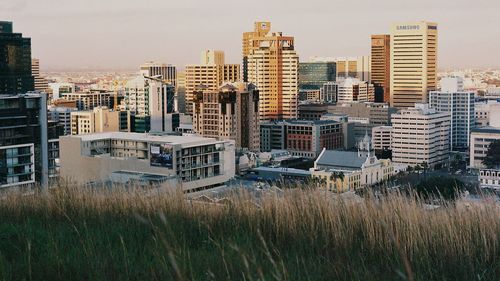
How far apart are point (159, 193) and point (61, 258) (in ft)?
3.61

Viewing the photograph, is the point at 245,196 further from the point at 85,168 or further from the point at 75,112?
the point at 75,112

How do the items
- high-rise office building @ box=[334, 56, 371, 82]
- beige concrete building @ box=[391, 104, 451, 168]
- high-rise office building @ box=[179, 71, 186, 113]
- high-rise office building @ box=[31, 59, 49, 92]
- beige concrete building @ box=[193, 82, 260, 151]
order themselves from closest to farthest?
1. beige concrete building @ box=[193, 82, 260, 151]
2. beige concrete building @ box=[391, 104, 451, 168]
3. high-rise office building @ box=[179, 71, 186, 113]
4. high-rise office building @ box=[31, 59, 49, 92]
5. high-rise office building @ box=[334, 56, 371, 82]

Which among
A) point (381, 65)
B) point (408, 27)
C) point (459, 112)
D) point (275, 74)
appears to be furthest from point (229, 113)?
point (381, 65)

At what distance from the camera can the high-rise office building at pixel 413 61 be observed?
36312 mm

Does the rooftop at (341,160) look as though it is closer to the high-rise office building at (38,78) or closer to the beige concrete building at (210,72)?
the beige concrete building at (210,72)

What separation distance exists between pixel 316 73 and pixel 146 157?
1493 inches

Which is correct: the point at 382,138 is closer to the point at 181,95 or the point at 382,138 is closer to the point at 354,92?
the point at 354,92

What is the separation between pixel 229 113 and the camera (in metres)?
24.8

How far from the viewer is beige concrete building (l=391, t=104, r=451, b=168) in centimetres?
2517

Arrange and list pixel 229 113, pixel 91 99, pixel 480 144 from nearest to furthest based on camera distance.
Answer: pixel 480 144 < pixel 229 113 < pixel 91 99

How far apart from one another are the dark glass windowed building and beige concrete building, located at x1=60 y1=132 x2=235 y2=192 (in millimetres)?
36477


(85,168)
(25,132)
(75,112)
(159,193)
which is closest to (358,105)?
(75,112)

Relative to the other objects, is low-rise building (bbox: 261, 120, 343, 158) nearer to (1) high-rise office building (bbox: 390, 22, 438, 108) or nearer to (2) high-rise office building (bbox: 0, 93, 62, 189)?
(1) high-rise office building (bbox: 390, 22, 438, 108)

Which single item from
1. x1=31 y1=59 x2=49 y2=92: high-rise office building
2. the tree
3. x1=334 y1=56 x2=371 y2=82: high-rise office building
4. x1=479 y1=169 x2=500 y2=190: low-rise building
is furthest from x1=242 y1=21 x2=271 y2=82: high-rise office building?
x1=334 y1=56 x2=371 y2=82: high-rise office building
